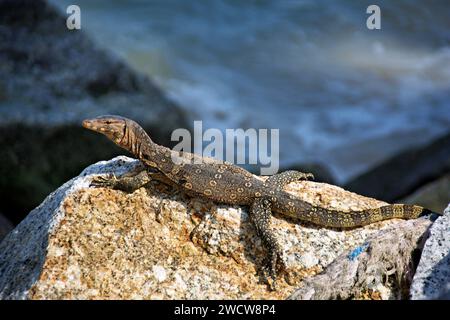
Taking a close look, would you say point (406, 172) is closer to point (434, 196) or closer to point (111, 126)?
point (434, 196)

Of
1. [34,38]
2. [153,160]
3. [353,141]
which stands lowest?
[353,141]

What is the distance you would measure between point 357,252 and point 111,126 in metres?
3.15

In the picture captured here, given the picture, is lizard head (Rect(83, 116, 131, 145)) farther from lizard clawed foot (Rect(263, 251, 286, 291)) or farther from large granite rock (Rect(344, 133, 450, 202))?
large granite rock (Rect(344, 133, 450, 202))

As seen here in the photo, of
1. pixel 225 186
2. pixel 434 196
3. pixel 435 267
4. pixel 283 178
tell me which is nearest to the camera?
pixel 435 267

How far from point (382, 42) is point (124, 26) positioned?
31.8 ft

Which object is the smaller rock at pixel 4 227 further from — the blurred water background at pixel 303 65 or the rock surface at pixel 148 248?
the blurred water background at pixel 303 65

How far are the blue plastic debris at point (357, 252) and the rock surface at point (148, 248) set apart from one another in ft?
0.48

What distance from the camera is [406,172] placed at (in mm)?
14219

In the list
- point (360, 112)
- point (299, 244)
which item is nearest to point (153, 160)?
point (299, 244)

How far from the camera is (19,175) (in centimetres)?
1231

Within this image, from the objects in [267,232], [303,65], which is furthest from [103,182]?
[303,65]

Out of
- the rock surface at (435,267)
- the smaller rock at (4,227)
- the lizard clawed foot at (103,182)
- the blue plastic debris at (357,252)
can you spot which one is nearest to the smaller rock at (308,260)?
the blue plastic debris at (357,252)
